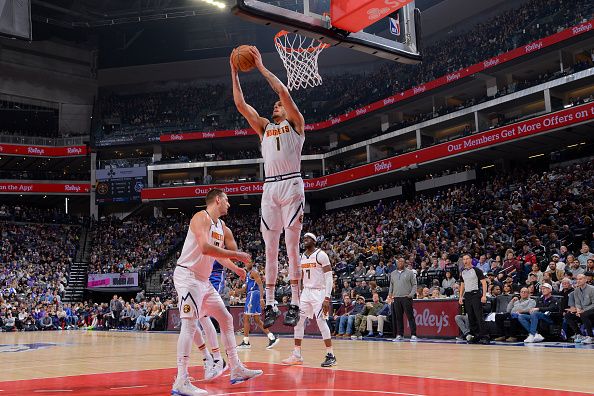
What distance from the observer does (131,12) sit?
43094 millimetres

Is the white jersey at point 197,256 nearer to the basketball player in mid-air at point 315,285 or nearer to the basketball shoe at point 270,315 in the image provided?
the basketball shoe at point 270,315

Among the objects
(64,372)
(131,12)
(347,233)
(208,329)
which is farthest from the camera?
(131,12)

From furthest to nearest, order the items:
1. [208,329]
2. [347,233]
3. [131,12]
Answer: [131,12] < [347,233] < [208,329]

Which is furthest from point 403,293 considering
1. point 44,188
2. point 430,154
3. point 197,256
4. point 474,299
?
point 44,188

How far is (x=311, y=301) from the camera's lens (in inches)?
405

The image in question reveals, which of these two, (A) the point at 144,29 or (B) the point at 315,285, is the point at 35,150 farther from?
(B) the point at 315,285

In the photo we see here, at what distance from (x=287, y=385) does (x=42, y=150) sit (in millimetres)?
41251

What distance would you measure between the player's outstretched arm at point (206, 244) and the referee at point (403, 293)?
8.65 metres

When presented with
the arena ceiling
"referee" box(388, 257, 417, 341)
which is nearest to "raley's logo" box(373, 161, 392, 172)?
the arena ceiling

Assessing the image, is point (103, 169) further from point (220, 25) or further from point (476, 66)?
point (476, 66)

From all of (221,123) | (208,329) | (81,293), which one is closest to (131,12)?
(221,123)

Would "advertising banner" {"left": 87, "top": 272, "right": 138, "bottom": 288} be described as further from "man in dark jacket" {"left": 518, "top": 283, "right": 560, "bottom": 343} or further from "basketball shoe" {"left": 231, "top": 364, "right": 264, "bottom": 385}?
"basketball shoe" {"left": 231, "top": 364, "right": 264, "bottom": 385}

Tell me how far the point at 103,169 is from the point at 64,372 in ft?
122

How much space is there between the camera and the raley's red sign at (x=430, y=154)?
25.9 metres
